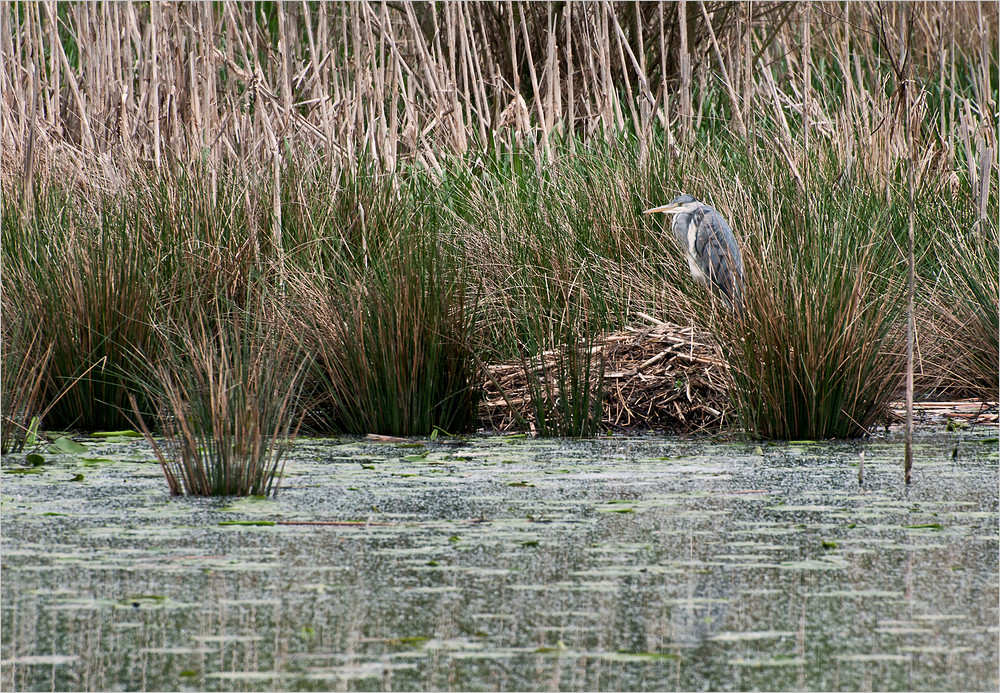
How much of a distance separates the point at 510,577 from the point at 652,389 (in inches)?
108

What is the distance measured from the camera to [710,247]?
5.68 m

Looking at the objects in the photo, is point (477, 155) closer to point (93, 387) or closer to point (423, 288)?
point (423, 288)

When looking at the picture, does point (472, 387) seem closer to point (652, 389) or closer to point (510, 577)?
point (652, 389)

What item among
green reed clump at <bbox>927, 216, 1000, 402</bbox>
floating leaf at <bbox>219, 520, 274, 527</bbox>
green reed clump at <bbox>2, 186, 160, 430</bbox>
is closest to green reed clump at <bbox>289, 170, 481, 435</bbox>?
green reed clump at <bbox>2, 186, 160, 430</bbox>

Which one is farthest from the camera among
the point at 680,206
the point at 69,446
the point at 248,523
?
the point at 680,206

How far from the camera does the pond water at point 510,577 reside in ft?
7.88

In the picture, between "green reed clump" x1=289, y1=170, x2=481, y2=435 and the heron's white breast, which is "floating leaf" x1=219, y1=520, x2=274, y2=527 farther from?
the heron's white breast

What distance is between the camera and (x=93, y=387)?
550 cm

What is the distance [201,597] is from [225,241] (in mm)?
3405

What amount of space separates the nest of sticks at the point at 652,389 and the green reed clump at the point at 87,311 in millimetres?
1405

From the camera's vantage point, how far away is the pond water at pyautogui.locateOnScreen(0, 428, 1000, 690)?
2.40m

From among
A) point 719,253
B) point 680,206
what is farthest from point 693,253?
point 680,206

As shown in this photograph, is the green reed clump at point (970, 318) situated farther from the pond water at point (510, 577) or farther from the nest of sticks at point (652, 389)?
the pond water at point (510, 577)

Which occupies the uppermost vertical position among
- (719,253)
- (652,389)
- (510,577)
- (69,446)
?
(719,253)
